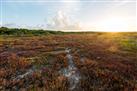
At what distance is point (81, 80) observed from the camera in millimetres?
10883

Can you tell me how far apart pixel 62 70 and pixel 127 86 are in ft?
18.2

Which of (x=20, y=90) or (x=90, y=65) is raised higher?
(x=90, y=65)

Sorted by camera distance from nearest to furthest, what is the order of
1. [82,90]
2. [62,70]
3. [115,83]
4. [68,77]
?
[82,90] < [115,83] < [68,77] < [62,70]

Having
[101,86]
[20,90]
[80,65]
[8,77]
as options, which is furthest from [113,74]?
[8,77]

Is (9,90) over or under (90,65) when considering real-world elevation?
under

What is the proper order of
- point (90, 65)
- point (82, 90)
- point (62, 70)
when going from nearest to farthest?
point (82, 90) → point (62, 70) → point (90, 65)

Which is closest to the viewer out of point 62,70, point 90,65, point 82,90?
point 82,90

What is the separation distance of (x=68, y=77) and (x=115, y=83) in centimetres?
348

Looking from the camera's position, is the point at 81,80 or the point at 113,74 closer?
the point at 81,80

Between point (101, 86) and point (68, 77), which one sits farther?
point (68, 77)

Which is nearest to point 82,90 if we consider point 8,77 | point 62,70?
point 62,70

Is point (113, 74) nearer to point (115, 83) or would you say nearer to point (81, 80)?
point (115, 83)

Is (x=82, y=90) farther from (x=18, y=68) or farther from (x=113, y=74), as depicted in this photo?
(x=18, y=68)

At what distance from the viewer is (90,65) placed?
1430 cm
